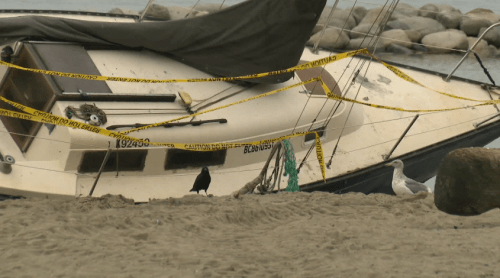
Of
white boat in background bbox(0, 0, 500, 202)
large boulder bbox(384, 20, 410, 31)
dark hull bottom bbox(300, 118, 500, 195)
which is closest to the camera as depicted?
white boat in background bbox(0, 0, 500, 202)

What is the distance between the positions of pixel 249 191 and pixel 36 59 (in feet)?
10.2

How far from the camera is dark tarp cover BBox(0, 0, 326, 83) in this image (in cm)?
1067

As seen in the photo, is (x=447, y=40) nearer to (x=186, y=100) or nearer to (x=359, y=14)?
(x=359, y=14)

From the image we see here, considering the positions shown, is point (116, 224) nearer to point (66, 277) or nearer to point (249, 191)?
point (66, 277)

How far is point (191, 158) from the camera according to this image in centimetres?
985

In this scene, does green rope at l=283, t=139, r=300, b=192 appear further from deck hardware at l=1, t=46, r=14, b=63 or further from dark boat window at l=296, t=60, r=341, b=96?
deck hardware at l=1, t=46, r=14, b=63

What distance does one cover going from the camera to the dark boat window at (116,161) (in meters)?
9.21

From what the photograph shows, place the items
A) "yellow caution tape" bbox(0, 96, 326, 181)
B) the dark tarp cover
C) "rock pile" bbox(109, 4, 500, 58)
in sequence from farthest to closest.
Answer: "rock pile" bbox(109, 4, 500, 58) < the dark tarp cover < "yellow caution tape" bbox(0, 96, 326, 181)

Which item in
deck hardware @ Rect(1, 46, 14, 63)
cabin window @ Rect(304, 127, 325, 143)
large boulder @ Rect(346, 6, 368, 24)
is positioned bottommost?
cabin window @ Rect(304, 127, 325, 143)

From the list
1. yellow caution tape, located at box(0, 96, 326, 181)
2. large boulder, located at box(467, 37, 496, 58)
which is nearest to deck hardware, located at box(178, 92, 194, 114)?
yellow caution tape, located at box(0, 96, 326, 181)

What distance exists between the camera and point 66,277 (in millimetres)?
5543

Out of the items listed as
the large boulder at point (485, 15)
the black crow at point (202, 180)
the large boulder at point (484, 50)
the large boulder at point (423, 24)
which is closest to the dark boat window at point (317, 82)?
the black crow at point (202, 180)

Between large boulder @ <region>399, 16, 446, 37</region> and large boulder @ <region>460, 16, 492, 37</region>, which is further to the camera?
large boulder @ <region>460, 16, 492, 37</region>

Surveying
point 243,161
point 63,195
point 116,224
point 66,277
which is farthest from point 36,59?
point 66,277
